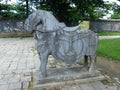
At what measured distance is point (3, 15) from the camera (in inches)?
730

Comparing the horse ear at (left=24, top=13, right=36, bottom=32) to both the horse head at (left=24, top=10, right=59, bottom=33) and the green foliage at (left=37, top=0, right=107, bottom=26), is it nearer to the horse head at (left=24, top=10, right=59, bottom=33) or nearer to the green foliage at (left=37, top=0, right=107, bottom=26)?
the horse head at (left=24, top=10, right=59, bottom=33)

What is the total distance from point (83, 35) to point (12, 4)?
1647 cm

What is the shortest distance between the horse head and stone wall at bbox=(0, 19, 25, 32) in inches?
530

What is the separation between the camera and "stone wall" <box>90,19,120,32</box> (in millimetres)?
20978

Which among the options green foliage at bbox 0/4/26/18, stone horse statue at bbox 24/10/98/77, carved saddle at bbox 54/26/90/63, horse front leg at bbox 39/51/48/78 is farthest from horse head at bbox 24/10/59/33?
green foliage at bbox 0/4/26/18

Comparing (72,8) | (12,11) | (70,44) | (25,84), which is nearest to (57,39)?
(70,44)

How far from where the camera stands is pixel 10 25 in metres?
17.5

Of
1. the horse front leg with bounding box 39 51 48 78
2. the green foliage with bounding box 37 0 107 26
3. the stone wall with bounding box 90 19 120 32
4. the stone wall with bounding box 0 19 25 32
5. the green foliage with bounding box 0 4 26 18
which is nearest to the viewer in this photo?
the horse front leg with bounding box 39 51 48 78

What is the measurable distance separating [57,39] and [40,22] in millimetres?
557

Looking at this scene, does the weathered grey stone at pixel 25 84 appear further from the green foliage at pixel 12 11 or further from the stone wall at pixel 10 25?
the green foliage at pixel 12 11

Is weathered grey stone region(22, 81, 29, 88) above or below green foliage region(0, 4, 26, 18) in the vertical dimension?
below

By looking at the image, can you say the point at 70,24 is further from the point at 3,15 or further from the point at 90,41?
the point at 90,41

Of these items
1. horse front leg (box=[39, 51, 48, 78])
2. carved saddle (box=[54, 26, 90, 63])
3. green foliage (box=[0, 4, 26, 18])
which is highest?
green foliage (box=[0, 4, 26, 18])

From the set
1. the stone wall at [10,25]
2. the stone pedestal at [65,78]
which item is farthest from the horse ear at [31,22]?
the stone wall at [10,25]
